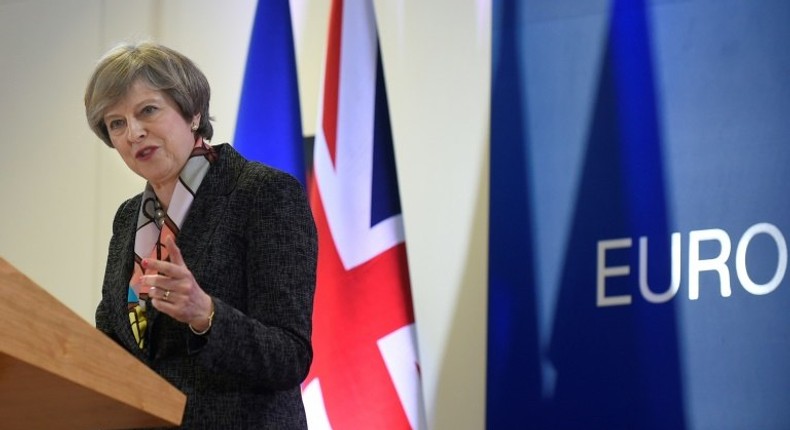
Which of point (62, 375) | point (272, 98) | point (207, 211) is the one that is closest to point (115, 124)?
point (207, 211)

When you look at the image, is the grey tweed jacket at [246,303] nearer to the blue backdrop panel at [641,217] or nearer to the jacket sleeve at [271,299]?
the jacket sleeve at [271,299]

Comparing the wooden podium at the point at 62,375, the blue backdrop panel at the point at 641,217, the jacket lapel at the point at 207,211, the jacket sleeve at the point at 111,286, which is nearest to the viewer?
the wooden podium at the point at 62,375

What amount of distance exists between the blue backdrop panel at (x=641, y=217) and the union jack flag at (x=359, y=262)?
25 cm

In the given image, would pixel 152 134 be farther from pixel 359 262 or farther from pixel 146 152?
pixel 359 262

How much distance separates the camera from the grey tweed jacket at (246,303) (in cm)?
168

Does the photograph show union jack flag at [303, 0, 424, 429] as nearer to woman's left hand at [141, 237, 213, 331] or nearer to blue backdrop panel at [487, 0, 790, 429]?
blue backdrop panel at [487, 0, 790, 429]

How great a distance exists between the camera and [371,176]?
3188 mm

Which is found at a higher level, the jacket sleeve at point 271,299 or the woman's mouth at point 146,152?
the woman's mouth at point 146,152

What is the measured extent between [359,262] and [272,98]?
24.2 inches

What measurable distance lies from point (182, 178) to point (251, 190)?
5.5 inches

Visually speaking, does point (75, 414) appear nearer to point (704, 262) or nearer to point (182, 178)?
point (182, 178)

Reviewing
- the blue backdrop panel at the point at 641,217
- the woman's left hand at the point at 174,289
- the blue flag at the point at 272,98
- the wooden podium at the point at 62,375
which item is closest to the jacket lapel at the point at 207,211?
the woman's left hand at the point at 174,289

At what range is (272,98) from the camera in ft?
11.3

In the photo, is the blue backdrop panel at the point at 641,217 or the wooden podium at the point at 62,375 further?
the blue backdrop panel at the point at 641,217
